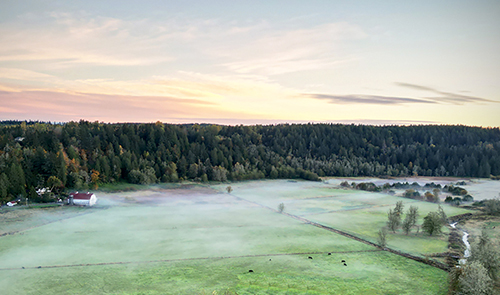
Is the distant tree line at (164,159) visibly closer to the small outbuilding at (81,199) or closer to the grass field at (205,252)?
the small outbuilding at (81,199)

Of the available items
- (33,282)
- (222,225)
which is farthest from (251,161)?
(33,282)

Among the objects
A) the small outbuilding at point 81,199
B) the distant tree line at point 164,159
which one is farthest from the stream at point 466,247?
the distant tree line at point 164,159

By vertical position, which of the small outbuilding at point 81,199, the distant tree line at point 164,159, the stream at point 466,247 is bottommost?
the small outbuilding at point 81,199

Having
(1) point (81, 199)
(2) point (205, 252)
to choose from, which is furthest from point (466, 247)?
(1) point (81, 199)

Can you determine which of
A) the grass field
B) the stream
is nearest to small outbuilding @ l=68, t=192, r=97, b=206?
the grass field

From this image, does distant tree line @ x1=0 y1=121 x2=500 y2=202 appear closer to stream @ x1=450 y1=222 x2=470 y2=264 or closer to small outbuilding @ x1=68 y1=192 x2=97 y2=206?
small outbuilding @ x1=68 y1=192 x2=97 y2=206
